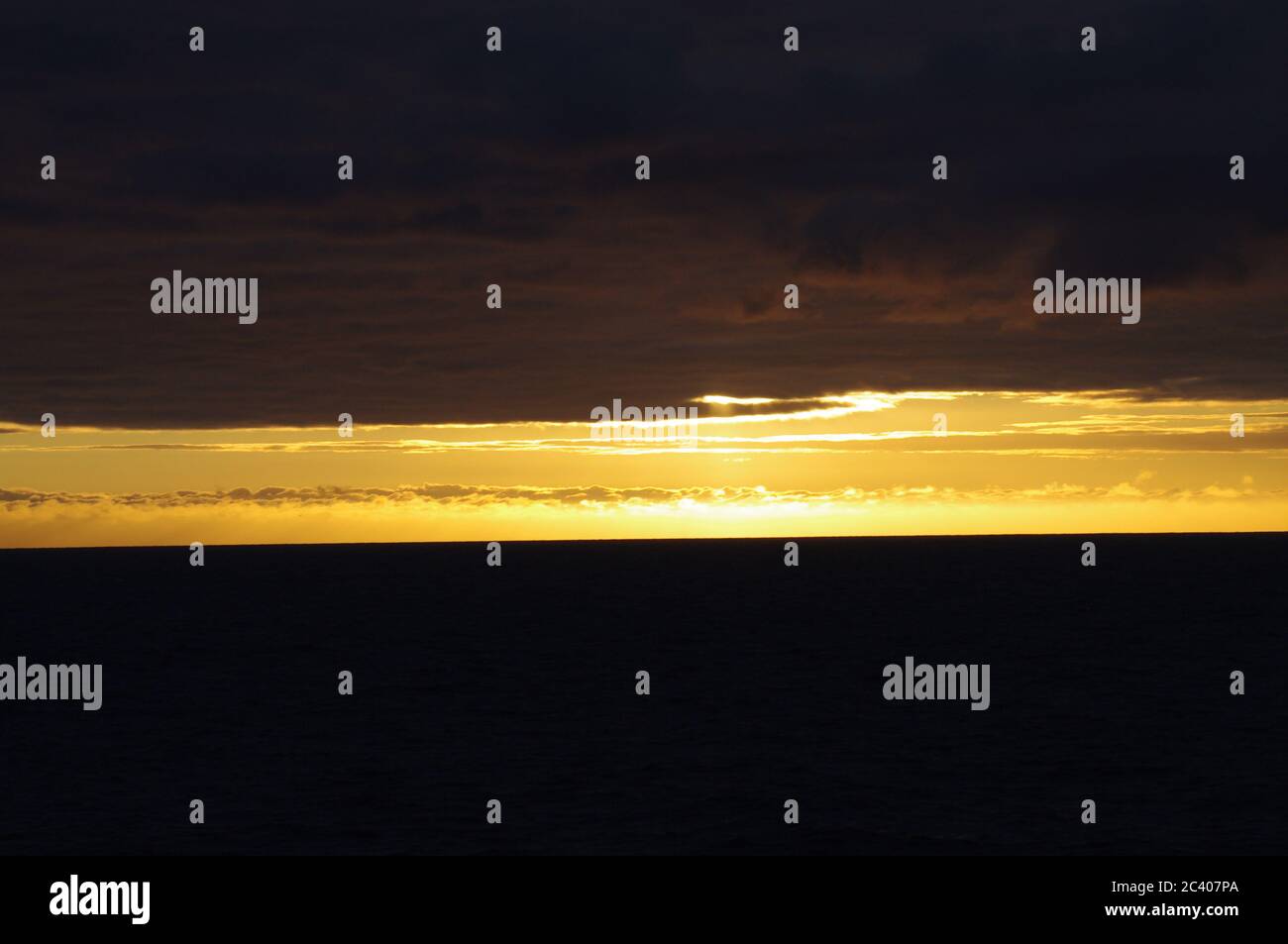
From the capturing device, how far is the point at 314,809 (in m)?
45.6

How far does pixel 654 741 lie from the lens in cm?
5784

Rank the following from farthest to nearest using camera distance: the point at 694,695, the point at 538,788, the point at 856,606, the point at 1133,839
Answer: the point at 856,606, the point at 694,695, the point at 538,788, the point at 1133,839

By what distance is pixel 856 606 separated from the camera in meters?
141

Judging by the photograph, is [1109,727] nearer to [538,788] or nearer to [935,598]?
[538,788]

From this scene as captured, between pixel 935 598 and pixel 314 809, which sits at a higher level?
pixel 935 598

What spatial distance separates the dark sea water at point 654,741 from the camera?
138ft

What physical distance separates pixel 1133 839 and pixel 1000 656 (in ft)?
174

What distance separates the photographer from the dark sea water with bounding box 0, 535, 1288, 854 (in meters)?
42.1

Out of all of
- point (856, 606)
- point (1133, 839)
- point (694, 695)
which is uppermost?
point (856, 606)
